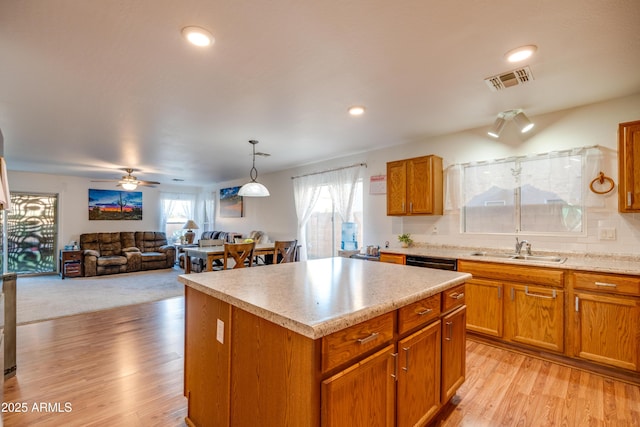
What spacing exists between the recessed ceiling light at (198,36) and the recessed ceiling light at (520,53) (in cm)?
205

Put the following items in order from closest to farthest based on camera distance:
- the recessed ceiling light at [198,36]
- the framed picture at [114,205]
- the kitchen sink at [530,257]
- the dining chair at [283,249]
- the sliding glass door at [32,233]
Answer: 1. the recessed ceiling light at [198,36]
2. the kitchen sink at [530,257]
3. the dining chair at [283,249]
4. the sliding glass door at [32,233]
5. the framed picture at [114,205]

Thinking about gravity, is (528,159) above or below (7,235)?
above

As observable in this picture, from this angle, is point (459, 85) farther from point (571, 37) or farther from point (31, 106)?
point (31, 106)

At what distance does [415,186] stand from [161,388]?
349 centimetres

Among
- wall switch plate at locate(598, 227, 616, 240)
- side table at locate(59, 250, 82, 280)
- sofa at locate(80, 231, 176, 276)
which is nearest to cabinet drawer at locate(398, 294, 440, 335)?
wall switch plate at locate(598, 227, 616, 240)

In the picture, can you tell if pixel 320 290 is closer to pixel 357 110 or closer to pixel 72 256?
pixel 357 110

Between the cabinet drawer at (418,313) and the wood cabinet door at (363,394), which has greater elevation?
the cabinet drawer at (418,313)

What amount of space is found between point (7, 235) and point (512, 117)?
10011 millimetres

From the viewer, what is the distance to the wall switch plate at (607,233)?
285 centimetres

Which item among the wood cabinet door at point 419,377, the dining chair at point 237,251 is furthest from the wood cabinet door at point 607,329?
the dining chair at point 237,251

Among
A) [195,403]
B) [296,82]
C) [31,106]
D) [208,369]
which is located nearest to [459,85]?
[296,82]

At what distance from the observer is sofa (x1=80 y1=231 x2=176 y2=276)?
6.86m

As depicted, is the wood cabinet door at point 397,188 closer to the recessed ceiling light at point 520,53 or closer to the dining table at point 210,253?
the recessed ceiling light at point 520,53

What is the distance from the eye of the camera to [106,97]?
110 inches
